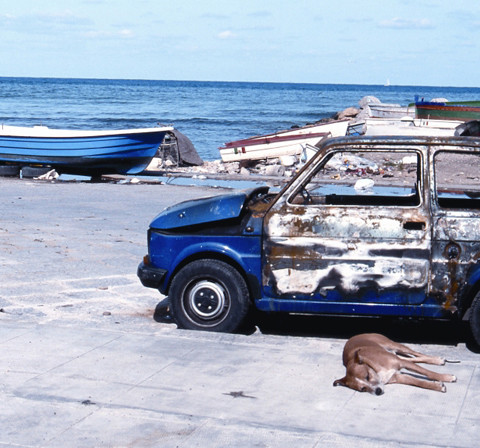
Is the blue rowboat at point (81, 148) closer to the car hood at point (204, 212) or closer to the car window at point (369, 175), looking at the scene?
the car window at point (369, 175)

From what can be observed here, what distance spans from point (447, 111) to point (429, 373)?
35903 millimetres

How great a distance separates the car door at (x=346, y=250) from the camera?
6.77 m

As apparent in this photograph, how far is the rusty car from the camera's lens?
674cm

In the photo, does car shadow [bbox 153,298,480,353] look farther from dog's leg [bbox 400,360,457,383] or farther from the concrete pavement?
dog's leg [bbox 400,360,457,383]

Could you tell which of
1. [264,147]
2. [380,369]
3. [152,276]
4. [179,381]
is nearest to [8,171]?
[264,147]

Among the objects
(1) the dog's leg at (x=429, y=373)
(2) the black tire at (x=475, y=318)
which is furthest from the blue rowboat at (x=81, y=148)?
(1) the dog's leg at (x=429, y=373)

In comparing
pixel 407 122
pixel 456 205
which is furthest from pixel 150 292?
pixel 407 122

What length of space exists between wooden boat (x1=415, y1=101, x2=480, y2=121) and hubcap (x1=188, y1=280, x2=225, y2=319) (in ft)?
111

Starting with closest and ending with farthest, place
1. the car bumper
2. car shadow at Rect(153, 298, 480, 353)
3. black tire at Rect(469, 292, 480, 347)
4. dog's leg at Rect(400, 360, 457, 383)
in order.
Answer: dog's leg at Rect(400, 360, 457, 383), black tire at Rect(469, 292, 480, 347), the car bumper, car shadow at Rect(153, 298, 480, 353)

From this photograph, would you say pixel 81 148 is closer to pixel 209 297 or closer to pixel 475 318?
pixel 209 297

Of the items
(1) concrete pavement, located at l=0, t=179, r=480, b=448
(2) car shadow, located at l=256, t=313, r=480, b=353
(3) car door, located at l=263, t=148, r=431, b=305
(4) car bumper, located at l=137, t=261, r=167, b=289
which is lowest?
(2) car shadow, located at l=256, t=313, r=480, b=353

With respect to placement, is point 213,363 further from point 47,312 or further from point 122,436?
point 47,312

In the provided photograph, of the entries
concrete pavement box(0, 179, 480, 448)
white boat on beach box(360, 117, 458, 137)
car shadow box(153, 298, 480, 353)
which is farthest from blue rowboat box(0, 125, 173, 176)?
A: car shadow box(153, 298, 480, 353)

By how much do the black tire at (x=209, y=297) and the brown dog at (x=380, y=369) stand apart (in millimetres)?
1311
